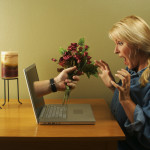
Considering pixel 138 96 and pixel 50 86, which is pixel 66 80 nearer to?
pixel 50 86

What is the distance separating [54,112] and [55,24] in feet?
2.22

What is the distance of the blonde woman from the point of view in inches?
46.4

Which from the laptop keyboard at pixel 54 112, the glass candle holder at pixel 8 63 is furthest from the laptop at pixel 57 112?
the glass candle holder at pixel 8 63

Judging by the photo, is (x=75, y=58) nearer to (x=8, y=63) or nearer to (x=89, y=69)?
(x=89, y=69)

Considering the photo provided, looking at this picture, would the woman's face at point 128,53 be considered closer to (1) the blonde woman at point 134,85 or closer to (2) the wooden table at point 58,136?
(1) the blonde woman at point 134,85

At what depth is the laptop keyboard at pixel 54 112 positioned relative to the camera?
125 centimetres

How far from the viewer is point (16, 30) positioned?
169 cm

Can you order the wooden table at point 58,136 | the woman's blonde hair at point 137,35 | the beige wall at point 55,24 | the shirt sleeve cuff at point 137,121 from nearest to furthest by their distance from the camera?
the wooden table at point 58,136 → the shirt sleeve cuff at point 137,121 → the woman's blonde hair at point 137,35 → the beige wall at point 55,24

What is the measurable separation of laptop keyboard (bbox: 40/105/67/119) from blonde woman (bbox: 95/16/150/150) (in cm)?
31

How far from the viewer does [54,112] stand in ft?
4.34
